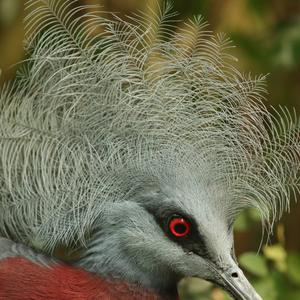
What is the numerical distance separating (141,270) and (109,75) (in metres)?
0.61

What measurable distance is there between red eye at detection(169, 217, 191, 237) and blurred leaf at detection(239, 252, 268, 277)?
1.51 ft

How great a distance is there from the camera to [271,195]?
256cm

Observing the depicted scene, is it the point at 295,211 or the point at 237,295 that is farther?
the point at 295,211

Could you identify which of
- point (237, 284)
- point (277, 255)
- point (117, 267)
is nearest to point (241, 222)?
point (277, 255)

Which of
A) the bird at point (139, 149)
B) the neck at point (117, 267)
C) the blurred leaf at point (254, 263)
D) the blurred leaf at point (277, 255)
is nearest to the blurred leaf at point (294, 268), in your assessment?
the blurred leaf at point (277, 255)

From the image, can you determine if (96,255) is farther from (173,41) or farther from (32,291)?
(173,41)

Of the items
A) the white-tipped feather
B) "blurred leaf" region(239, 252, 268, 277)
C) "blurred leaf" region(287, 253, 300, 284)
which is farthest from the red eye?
"blurred leaf" region(287, 253, 300, 284)

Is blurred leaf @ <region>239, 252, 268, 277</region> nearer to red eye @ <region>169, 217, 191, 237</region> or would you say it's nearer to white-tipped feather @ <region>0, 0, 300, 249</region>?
white-tipped feather @ <region>0, 0, 300, 249</region>

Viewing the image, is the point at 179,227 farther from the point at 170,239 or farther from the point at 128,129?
the point at 128,129

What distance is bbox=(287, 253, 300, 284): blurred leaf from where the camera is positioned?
300cm

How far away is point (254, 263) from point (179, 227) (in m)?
0.52

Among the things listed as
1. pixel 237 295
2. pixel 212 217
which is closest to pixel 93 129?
pixel 212 217

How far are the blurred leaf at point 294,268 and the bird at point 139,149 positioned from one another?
1.63 ft

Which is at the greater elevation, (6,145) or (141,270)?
(6,145)
